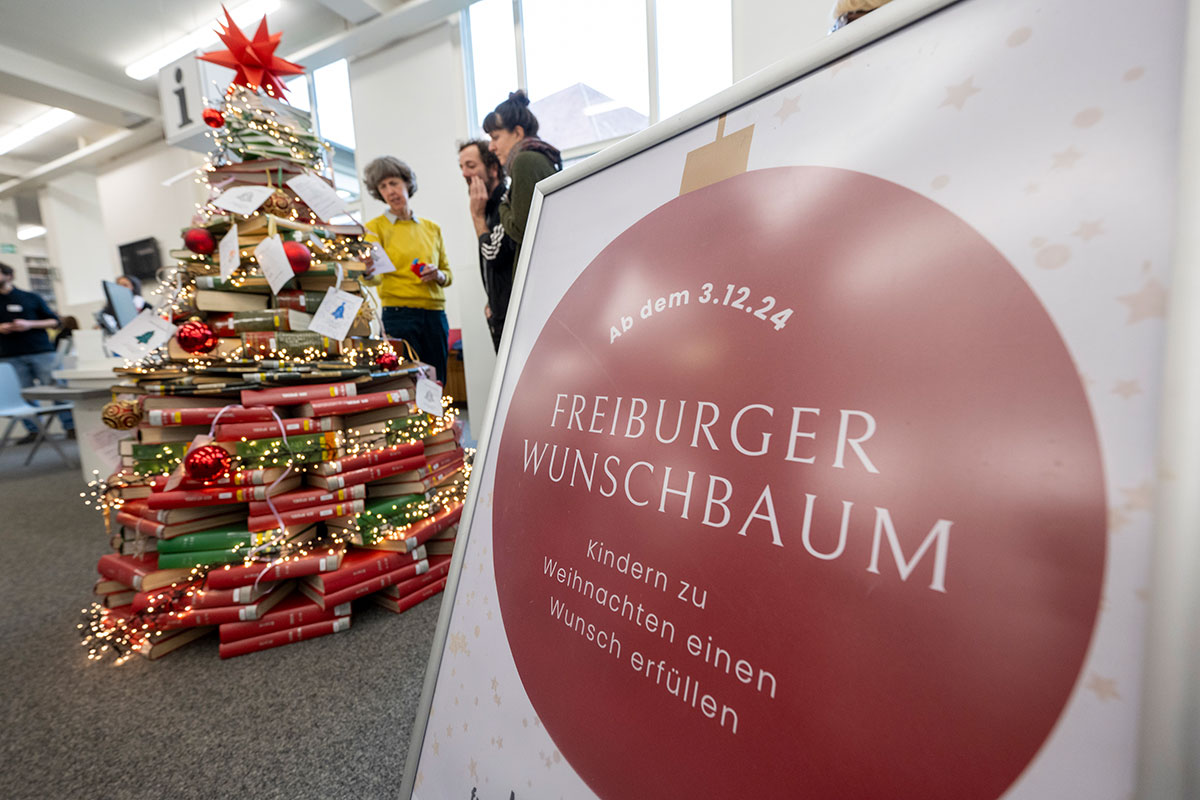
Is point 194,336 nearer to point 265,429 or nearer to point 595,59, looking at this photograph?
point 265,429

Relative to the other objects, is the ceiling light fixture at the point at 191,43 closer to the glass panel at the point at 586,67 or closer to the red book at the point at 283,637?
the glass panel at the point at 586,67

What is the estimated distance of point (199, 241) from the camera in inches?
59.1

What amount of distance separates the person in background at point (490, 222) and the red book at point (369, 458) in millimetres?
768

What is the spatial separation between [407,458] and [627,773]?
1346mm

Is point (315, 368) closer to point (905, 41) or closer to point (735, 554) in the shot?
point (735, 554)

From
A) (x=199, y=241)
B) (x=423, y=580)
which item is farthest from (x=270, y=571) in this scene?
(x=199, y=241)

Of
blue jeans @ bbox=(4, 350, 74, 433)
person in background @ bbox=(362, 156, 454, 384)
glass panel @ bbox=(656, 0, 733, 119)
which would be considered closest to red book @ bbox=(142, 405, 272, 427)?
person in background @ bbox=(362, 156, 454, 384)

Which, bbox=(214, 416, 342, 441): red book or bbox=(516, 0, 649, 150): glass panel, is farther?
bbox=(516, 0, 649, 150): glass panel

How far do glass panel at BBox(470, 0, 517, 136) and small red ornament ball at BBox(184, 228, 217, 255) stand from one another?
3.71m

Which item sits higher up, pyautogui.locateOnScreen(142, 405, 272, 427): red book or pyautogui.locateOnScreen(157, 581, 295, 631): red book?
pyautogui.locateOnScreen(142, 405, 272, 427): red book

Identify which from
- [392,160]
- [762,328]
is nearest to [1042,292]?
[762,328]

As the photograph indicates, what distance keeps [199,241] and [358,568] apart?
1122 mm

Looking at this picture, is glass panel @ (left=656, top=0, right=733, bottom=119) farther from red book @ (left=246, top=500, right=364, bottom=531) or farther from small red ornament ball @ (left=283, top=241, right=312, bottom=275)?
red book @ (left=246, top=500, right=364, bottom=531)

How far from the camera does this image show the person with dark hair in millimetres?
1726
